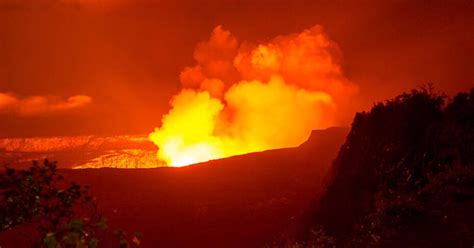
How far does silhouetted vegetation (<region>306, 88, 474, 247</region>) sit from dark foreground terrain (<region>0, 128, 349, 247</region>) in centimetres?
483

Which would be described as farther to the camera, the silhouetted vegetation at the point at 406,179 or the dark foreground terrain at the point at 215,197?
the dark foreground terrain at the point at 215,197

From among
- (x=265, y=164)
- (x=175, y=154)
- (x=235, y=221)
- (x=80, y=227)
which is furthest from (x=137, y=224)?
(x=175, y=154)

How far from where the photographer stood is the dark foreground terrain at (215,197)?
42.4 meters

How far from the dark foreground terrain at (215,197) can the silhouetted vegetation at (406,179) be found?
483 cm

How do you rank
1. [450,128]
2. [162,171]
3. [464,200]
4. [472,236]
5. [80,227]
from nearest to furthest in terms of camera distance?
[80,227] < [472,236] < [464,200] < [450,128] < [162,171]

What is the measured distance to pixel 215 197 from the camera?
51.8 meters

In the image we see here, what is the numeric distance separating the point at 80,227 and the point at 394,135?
2462 cm

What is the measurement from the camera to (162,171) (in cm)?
6081

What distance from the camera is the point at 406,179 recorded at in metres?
25.6

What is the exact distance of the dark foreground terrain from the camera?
42.4m

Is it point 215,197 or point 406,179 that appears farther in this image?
point 215,197

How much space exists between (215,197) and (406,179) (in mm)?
28697

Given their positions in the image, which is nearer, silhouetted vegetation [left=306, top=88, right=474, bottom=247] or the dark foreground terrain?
silhouetted vegetation [left=306, top=88, right=474, bottom=247]

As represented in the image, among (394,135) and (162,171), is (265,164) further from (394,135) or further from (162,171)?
(394,135)
